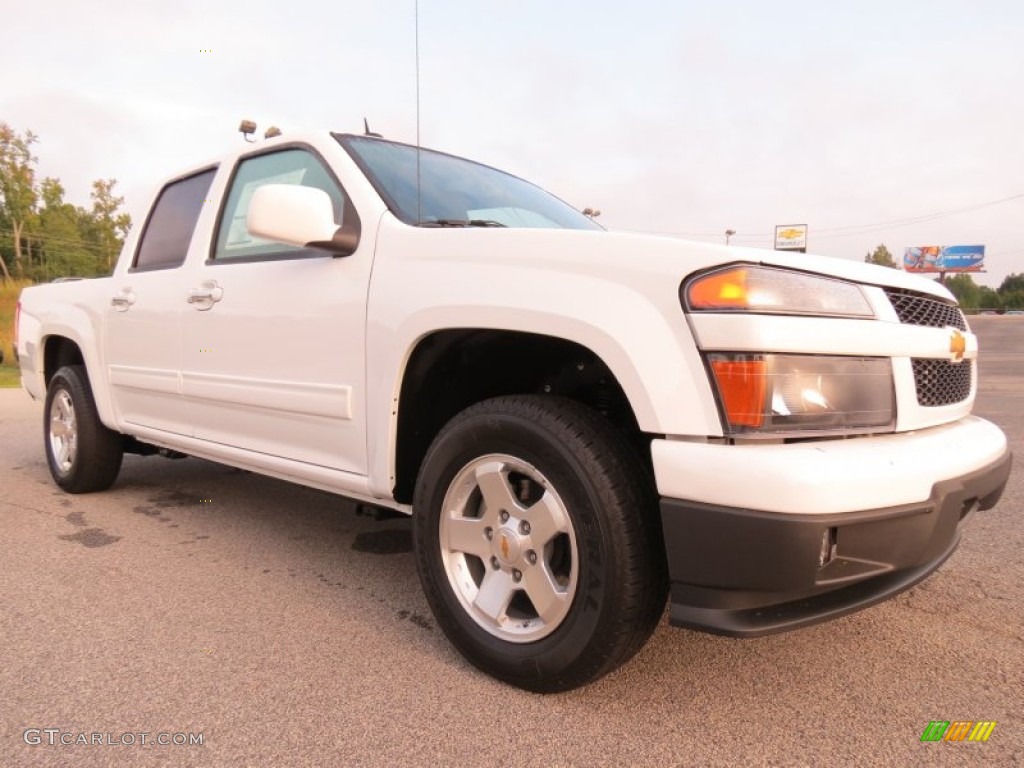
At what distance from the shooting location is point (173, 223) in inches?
148

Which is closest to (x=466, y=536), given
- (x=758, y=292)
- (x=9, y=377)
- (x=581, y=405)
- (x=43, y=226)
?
(x=581, y=405)

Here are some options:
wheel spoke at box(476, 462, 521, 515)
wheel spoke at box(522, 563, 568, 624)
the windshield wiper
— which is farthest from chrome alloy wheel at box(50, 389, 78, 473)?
wheel spoke at box(522, 563, 568, 624)

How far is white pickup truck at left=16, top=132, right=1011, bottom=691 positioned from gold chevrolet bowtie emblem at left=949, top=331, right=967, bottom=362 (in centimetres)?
1

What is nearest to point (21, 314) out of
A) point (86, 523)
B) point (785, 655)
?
point (86, 523)

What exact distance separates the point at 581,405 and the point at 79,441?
11.7ft

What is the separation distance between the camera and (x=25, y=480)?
4.80 meters

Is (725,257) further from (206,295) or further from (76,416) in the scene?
(76,416)

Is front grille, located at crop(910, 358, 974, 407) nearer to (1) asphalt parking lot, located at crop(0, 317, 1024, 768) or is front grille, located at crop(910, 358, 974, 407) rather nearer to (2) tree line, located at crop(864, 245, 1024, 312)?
(1) asphalt parking lot, located at crop(0, 317, 1024, 768)

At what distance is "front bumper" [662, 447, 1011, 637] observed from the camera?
1572 mm

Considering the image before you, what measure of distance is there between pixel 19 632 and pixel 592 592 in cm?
197

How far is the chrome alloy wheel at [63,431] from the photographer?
4.30 m

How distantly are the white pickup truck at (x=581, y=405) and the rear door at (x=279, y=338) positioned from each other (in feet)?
0.04

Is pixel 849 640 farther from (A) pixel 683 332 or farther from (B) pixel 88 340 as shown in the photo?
(B) pixel 88 340

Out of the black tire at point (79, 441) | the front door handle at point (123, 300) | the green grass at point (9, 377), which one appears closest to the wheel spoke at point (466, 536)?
the front door handle at point (123, 300)
